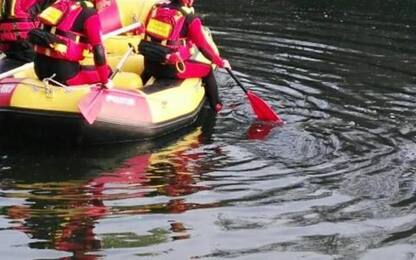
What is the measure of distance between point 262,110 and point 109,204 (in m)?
2.89

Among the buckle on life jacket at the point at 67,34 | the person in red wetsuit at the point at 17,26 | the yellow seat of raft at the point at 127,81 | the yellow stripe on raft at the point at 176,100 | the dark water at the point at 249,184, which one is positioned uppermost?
the buckle on life jacket at the point at 67,34

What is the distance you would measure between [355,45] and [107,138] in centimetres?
569

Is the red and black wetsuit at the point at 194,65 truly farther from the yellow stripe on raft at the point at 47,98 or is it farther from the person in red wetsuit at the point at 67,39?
the yellow stripe on raft at the point at 47,98

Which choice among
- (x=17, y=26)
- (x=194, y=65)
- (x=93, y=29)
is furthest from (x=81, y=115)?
(x=17, y=26)

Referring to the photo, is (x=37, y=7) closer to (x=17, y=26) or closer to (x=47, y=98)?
(x=17, y=26)

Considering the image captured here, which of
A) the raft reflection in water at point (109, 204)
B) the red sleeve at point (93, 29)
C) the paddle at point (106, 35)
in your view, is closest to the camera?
the raft reflection in water at point (109, 204)

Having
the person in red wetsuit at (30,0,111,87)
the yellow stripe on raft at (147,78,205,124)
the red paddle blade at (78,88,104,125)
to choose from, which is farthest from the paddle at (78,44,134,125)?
the yellow stripe on raft at (147,78,205,124)

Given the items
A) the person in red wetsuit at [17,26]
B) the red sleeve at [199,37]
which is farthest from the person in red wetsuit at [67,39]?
the person in red wetsuit at [17,26]

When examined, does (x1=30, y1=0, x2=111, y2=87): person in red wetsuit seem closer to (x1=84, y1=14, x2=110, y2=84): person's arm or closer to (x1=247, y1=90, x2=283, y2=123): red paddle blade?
(x1=84, y1=14, x2=110, y2=84): person's arm

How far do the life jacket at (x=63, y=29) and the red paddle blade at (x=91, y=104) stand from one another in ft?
1.49

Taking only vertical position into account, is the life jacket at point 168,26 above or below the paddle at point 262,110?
above

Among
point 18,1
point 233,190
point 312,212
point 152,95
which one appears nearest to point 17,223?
point 233,190

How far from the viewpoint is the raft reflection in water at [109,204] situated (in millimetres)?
5488

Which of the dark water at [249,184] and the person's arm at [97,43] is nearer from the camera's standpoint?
the dark water at [249,184]
